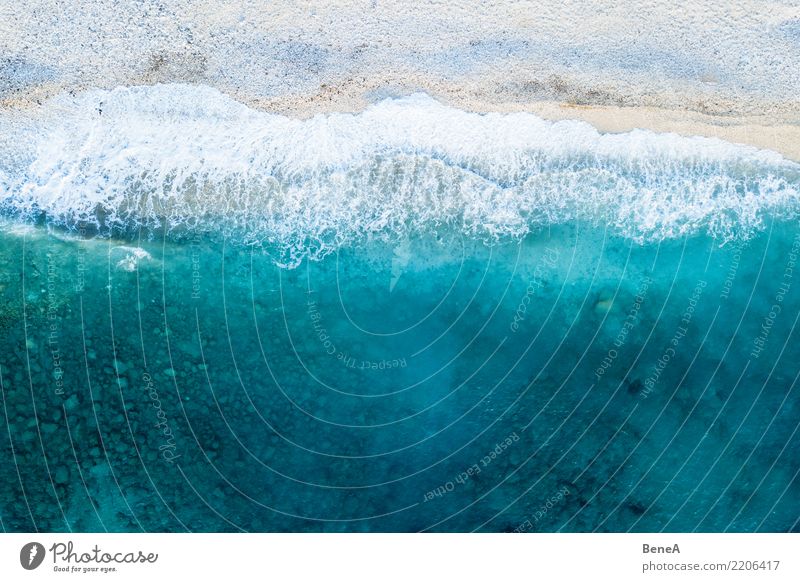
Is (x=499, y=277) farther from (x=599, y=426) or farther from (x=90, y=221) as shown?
(x=90, y=221)

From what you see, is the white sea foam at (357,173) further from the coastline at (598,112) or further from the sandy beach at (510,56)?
the sandy beach at (510,56)

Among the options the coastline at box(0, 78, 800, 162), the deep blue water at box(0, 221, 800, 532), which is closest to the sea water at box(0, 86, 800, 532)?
the deep blue water at box(0, 221, 800, 532)

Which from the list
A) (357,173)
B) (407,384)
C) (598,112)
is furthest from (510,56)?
(407,384)

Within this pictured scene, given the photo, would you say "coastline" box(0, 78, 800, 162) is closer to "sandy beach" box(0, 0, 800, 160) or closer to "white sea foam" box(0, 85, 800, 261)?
"sandy beach" box(0, 0, 800, 160)

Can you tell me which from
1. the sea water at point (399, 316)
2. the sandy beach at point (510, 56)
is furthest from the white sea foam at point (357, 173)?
the sandy beach at point (510, 56)
